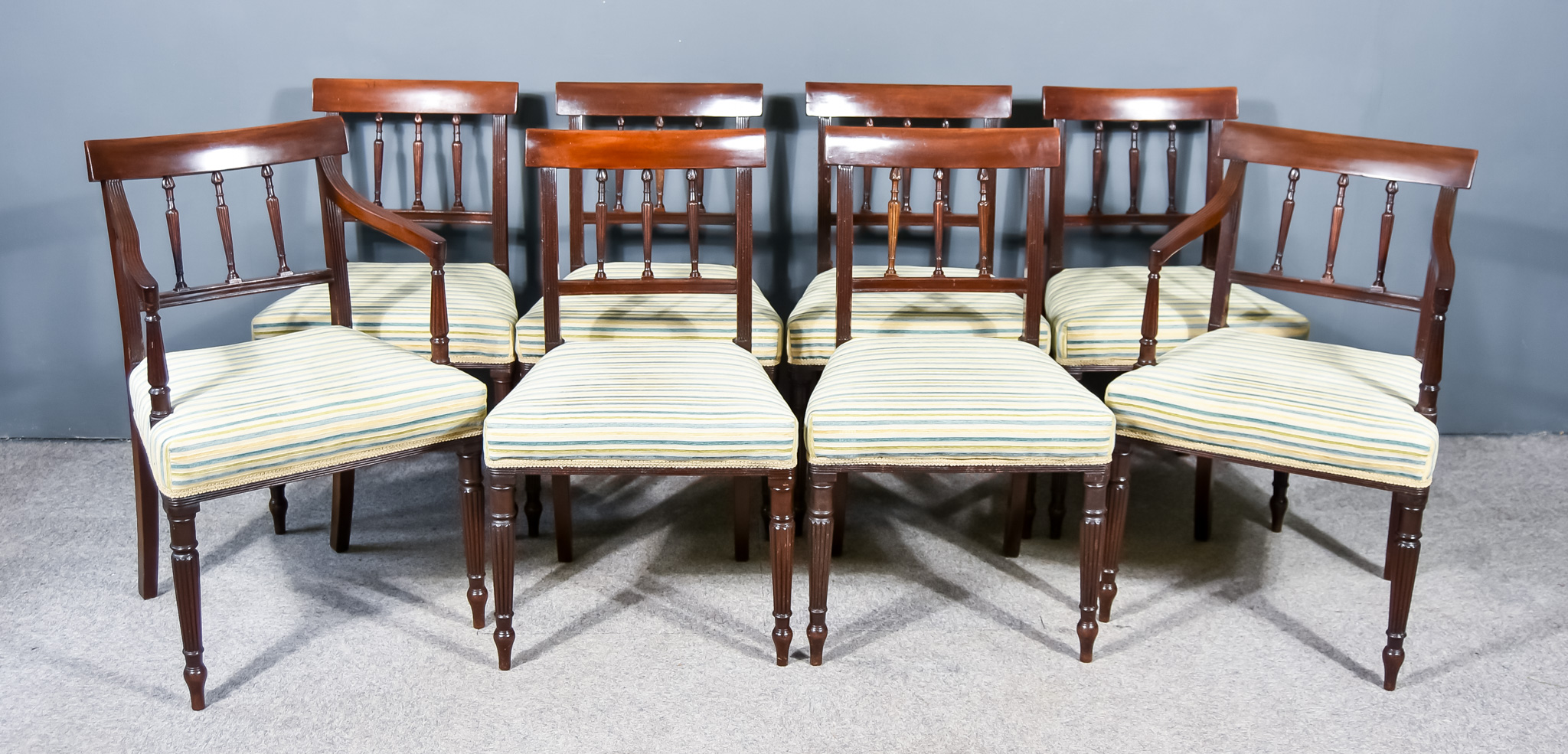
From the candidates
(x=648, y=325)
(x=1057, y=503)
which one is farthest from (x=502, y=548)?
(x=1057, y=503)

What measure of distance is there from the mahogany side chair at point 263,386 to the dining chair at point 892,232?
769mm

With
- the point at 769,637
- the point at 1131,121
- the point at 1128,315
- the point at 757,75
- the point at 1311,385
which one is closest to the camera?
the point at 1311,385

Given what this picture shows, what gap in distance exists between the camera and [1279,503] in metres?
2.79

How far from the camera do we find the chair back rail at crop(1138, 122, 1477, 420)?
2.15 metres

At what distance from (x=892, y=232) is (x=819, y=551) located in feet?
2.35

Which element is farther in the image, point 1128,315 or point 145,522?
point 1128,315

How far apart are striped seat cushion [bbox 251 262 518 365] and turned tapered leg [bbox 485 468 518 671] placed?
20.3 inches

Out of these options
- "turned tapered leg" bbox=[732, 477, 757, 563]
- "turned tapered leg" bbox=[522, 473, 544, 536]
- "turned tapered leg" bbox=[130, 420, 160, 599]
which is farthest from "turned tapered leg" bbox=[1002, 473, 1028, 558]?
"turned tapered leg" bbox=[130, 420, 160, 599]

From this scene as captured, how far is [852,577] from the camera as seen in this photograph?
256 centimetres

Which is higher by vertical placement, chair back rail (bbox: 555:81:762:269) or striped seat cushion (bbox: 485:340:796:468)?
chair back rail (bbox: 555:81:762:269)

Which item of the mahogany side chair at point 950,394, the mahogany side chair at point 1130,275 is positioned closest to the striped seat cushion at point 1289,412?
the mahogany side chair at point 950,394

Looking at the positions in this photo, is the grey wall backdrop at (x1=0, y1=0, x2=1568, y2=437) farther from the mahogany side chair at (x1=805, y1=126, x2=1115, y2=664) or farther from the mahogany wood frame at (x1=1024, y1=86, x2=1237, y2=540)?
the mahogany side chair at (x1=805, y1=126, x2=1115, y2=664)

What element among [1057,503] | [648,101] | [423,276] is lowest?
[1057,503]

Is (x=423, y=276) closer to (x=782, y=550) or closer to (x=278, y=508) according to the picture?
(x=278, y=508)
